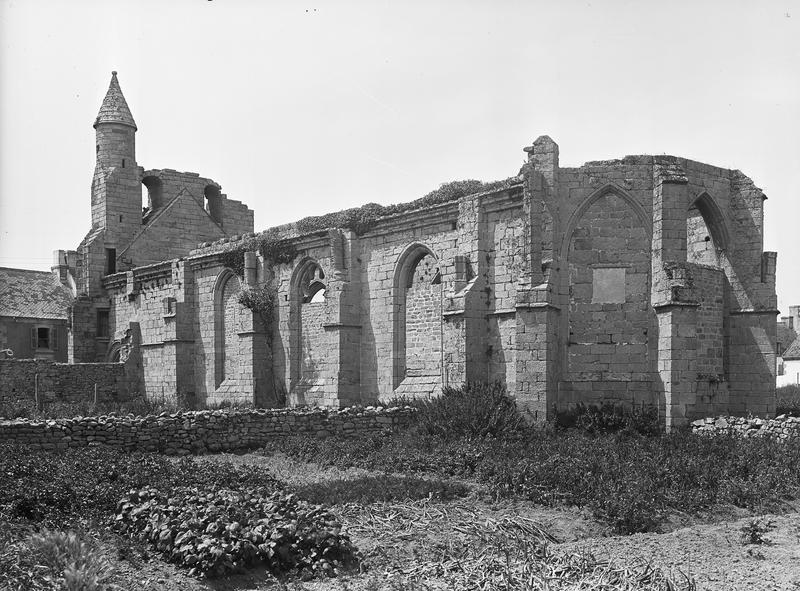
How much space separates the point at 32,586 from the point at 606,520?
615 centimetres

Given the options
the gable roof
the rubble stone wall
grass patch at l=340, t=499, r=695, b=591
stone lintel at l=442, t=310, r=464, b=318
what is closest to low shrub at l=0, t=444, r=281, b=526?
grass patch at l=340, t=499, r=695, b=591

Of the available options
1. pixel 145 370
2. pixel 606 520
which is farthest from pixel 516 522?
pixel 145 370

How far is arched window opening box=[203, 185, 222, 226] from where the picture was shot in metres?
36.1

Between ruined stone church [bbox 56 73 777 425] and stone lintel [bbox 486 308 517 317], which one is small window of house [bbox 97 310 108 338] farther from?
Result: stone lintel [bbox 486 308 517 317]

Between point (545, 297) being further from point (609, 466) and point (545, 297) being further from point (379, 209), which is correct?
point (379, 209)

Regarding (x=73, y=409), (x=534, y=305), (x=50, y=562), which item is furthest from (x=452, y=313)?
(x=50, y=562)

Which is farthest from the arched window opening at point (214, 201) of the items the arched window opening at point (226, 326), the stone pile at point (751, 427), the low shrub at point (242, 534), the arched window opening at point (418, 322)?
the low shrub at point (242, 534)

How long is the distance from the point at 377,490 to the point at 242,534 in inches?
124

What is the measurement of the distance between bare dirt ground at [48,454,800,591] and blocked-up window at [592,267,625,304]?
720 cm

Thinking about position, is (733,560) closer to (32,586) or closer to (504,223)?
(32,586)

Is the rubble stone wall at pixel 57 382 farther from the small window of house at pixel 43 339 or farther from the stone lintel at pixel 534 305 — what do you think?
the stone lintel at pixel 534 305

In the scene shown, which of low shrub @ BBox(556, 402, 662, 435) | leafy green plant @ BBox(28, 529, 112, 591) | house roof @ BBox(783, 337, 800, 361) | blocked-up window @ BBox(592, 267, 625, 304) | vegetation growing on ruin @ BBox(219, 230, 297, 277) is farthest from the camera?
house roof @ BBox(783, 337, 800, 361)

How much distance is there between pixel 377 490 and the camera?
10.6 metres

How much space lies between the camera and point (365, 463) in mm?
13453
